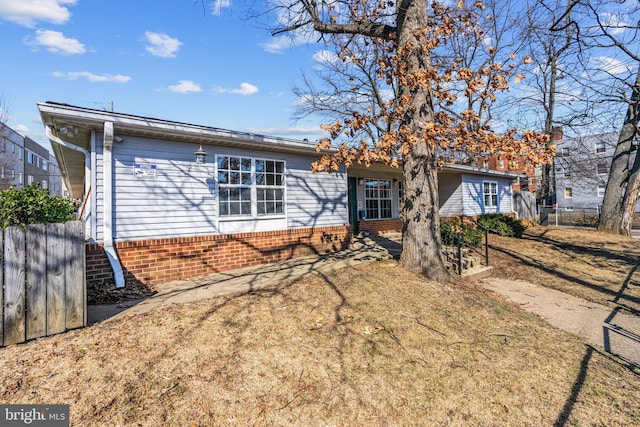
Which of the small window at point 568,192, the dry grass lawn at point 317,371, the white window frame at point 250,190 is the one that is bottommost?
the dry grass lawn at point 317,371

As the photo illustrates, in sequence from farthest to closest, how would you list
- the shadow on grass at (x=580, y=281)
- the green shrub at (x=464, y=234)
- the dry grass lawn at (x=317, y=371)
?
the green shrub at (x=464, y=234), the shadow on grass at (x=580, y=281), the dry grass lawn at (x=317, y=371)

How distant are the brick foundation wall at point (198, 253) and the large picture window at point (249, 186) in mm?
614

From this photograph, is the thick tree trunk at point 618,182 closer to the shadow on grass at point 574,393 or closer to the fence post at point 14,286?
the shadow on grass at point 574,393

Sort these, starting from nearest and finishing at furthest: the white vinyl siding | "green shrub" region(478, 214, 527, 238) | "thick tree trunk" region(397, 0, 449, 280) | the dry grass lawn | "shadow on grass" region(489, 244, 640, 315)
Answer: the dry grass lawn
"thick tree trunk" region(397, 0, 449, 280)
"shadow on grass" region(489, 244, 640, 315)
"green shrub" region(478, 214, 527, 238)
the white vinyl siding

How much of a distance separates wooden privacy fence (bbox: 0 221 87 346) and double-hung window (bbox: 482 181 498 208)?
59.6 ft

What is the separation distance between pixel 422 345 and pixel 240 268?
475 centimetres

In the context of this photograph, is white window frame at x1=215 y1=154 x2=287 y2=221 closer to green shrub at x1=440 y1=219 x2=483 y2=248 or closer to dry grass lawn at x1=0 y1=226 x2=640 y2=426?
dry grass lawn at x1=0 y1=226 x2=640 y2=426

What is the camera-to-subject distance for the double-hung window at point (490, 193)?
1756cm

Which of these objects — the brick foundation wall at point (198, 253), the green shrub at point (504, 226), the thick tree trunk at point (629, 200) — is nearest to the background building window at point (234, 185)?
the brick foundation wall at point (198, 253)

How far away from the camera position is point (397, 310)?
4637 millimetres

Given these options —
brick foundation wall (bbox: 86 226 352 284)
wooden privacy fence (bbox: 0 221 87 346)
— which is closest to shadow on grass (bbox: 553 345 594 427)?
wooden privacy fence (bbox: 0 221 87 346)

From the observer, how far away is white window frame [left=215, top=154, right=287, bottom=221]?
7.34m

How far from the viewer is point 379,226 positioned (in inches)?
544

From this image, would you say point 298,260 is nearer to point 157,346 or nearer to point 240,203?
point 240,203
